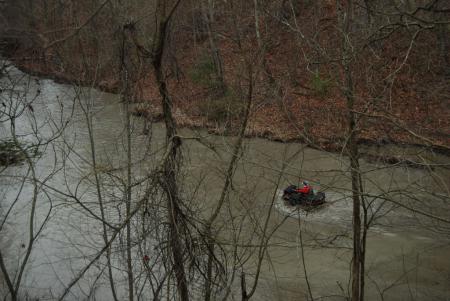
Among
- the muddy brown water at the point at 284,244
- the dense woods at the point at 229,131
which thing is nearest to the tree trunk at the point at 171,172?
the dense woods at the point at 229,131

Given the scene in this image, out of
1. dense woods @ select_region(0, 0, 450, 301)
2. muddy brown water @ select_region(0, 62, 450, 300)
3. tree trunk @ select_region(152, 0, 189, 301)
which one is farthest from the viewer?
muddy brown water @ select_region(0, 62, 450, 300)

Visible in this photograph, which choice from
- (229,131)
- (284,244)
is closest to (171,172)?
(229,131)

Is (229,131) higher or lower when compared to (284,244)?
higher

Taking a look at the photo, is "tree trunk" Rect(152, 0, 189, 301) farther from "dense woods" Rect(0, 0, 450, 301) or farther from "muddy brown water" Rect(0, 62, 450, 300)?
A: "muddy brown water" Rect(0, 62, 450, 300)

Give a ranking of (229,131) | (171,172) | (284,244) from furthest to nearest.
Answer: (229,131) → (284,244) → (171,172)

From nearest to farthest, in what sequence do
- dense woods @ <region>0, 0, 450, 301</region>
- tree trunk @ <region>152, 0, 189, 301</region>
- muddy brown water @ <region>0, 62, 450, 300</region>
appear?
tree trunk @ <region>152, 0, 189, 301</region> < dense woods @ <region>0, 0, 450, 301</region> < muddy brown water @ <region>0, 62, 450, 300</region>

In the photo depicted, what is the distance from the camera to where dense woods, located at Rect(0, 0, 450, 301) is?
17.8 feet

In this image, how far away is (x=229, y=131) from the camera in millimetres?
11102

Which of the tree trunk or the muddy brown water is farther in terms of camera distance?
the muddy brown water

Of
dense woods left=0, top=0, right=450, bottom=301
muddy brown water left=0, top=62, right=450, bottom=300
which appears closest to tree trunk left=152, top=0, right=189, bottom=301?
dense woods left=0, top=0, right=450, bottom=301

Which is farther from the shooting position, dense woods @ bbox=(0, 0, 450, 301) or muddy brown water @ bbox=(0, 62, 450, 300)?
muddy brown water @ bbox=(0, 62, 450, 300)

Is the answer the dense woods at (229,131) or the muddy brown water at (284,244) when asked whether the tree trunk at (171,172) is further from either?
the muddy brown water at (284,244)

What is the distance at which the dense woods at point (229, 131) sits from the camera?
214 inches

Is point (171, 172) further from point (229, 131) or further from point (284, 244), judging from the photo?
point (284, 244)
